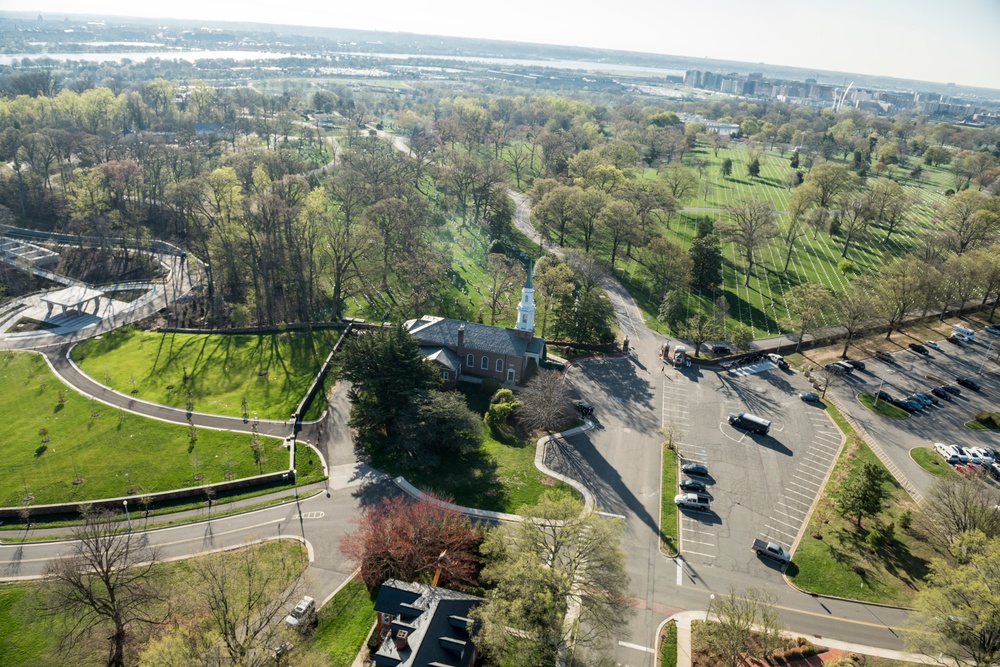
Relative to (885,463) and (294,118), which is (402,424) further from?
(294,118)

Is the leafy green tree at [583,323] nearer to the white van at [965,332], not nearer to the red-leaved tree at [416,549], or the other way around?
the red-leaved tree at [416,549]

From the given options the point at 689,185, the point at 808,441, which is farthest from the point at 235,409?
the point at 689,185

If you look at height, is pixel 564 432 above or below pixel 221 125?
below

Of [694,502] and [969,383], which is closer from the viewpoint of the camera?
[694,502]

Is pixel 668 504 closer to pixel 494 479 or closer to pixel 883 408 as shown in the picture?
pixel 494 479

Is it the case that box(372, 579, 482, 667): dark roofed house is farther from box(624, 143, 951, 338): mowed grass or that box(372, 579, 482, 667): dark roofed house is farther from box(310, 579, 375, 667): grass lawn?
box(624, 143, 951, 338): mowed grass

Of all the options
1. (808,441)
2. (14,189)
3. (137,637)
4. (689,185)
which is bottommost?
(137,637)

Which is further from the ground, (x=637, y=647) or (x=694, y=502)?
(x=694, y=502)

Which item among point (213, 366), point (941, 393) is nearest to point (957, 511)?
point (941, 393)

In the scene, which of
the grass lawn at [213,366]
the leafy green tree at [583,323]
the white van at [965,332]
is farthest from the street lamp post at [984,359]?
the grass lawn at [213,366]
